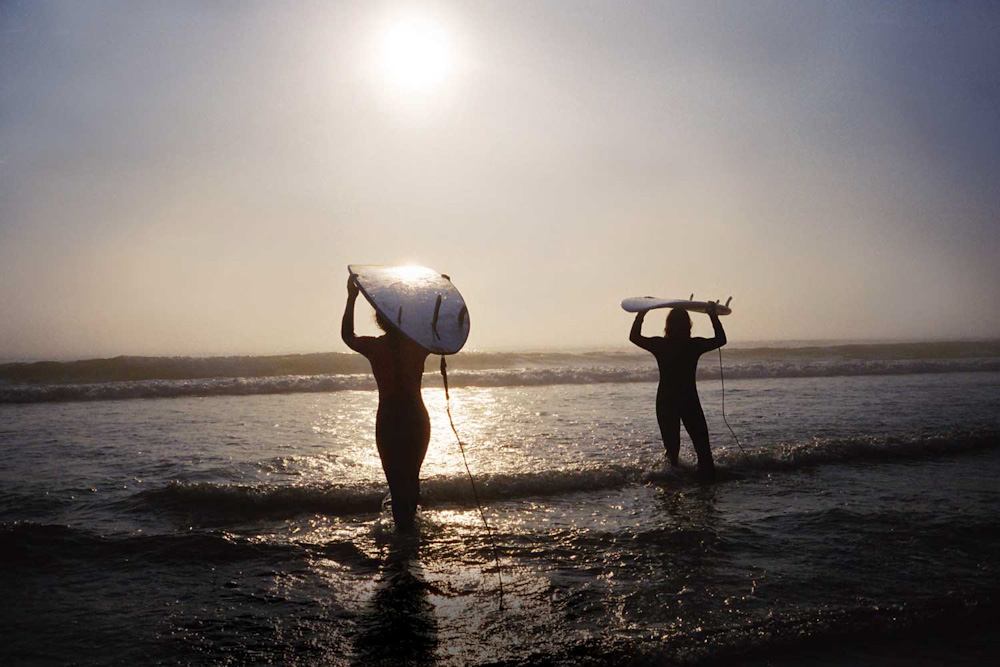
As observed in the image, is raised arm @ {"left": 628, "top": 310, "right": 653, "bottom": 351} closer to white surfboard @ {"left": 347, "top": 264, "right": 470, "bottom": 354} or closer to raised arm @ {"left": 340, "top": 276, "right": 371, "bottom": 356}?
white surfboard @ {"left": 347, "top": 264, "right": 470, "bottom": 354}

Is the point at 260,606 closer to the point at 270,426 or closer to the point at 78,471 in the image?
the point at 78,471

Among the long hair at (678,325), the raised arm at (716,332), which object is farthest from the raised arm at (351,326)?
the raised arm at (716,332)

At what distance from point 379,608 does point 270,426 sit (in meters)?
8.55

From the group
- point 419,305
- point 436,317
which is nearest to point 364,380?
point 419,305

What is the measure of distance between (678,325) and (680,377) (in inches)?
25.3

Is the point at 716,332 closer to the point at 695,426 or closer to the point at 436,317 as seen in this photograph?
the point at 695,426

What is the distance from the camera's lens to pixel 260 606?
4.09m

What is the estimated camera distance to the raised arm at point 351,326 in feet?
17.1

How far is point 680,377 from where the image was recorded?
754cm

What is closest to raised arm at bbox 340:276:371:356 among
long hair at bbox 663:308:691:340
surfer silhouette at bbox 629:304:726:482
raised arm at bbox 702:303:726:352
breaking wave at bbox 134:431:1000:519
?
breaking wave at bbox 134:431:1000:519

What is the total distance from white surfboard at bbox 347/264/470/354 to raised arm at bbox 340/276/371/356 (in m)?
0.10

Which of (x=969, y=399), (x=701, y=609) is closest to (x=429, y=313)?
(x=701, y=609)

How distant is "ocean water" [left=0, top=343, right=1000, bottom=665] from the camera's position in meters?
3.58

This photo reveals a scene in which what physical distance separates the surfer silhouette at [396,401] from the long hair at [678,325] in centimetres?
363
